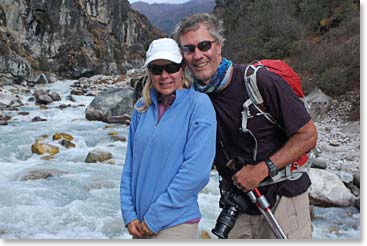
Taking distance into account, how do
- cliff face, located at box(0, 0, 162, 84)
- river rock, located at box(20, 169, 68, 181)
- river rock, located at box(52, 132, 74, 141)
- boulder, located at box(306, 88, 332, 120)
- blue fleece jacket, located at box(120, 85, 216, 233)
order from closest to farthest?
blue fleece jacket, located at box(120, 85, 216, 233)
river rock, located at box(20, 169, 68, 181)
river rock, located at box(52, 132, 74, 141)
boulder, located at box(306, 88, 332, 120)
cliff face, located at box(0, 0, 162, 84)

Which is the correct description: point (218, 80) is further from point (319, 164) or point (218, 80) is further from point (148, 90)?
point (319, 164)

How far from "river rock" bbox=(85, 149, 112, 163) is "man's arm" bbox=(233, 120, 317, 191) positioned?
19.0ft

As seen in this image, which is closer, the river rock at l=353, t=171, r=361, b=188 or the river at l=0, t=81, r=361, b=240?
the river at l=0, t=81, r=361, b=240

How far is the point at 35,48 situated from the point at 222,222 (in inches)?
1273

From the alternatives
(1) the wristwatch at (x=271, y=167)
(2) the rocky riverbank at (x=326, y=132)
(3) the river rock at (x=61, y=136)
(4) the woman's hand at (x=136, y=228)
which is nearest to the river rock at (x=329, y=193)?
(2) the rocky riverbank at (x=326, y=132)

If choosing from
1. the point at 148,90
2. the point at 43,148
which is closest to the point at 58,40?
the point at 43,148

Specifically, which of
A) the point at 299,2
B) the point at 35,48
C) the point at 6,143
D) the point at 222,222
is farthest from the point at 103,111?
the point at 35,48

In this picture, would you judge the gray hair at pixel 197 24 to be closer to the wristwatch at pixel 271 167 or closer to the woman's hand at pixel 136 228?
the wristwatch at pixel 271 167

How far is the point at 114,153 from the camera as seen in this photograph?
7867mm

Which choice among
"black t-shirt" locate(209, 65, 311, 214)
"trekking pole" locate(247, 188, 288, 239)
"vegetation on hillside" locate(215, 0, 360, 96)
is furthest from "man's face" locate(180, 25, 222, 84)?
"vegetation on hillside" locate(215, 0, 360, 96)

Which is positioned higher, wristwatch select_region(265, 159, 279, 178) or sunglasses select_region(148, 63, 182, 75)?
sunglasses select_region(148, 63, 182, 75)

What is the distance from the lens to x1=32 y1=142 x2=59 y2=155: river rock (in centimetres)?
776

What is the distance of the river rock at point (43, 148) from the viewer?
7756mm

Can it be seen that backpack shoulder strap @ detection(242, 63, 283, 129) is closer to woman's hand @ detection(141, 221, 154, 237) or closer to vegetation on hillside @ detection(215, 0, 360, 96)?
woman's hand @ detection(141, 221, 154, 237)
